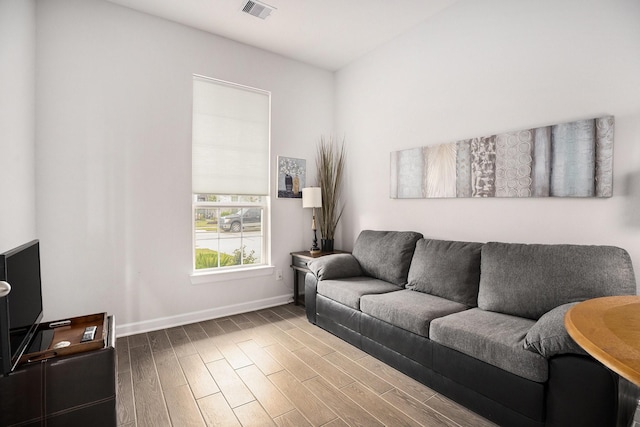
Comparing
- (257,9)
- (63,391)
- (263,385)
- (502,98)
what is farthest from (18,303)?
(502,98)

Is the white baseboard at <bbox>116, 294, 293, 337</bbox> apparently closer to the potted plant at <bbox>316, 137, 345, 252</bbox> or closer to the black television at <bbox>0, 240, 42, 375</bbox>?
the potted plant at <bbox>316, 137, 345, 252</bbox>

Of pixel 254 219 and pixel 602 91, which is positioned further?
pixel 254 219

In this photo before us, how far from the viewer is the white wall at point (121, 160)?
2725mm

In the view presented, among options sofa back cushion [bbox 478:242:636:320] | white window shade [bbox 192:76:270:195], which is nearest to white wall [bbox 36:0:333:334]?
white window shade [bbox 192:76:270:195]

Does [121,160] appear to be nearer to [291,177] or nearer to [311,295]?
[291,177]

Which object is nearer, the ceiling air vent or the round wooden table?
the round wooden table

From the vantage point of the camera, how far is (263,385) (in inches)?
87.0

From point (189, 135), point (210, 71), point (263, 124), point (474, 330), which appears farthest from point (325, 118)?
point (474, 330)

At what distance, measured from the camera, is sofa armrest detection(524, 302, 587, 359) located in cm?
152

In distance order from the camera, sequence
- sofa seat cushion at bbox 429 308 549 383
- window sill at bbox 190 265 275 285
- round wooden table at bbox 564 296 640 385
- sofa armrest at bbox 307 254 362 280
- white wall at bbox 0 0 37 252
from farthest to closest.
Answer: window sill at bbox 190 265 275 285, sofa armrest at bbox 307 254 362 280, white wall at bbox 0 0 37 252, sofa seat cushion at bbox 429 308 549 383, round wooden table at bbox 564 296 640 385

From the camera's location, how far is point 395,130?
3633mm

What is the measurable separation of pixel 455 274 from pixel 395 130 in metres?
1.80

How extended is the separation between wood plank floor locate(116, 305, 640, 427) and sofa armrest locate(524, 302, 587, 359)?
0.58m

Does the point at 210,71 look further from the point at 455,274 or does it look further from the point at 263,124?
the point at 455,274
